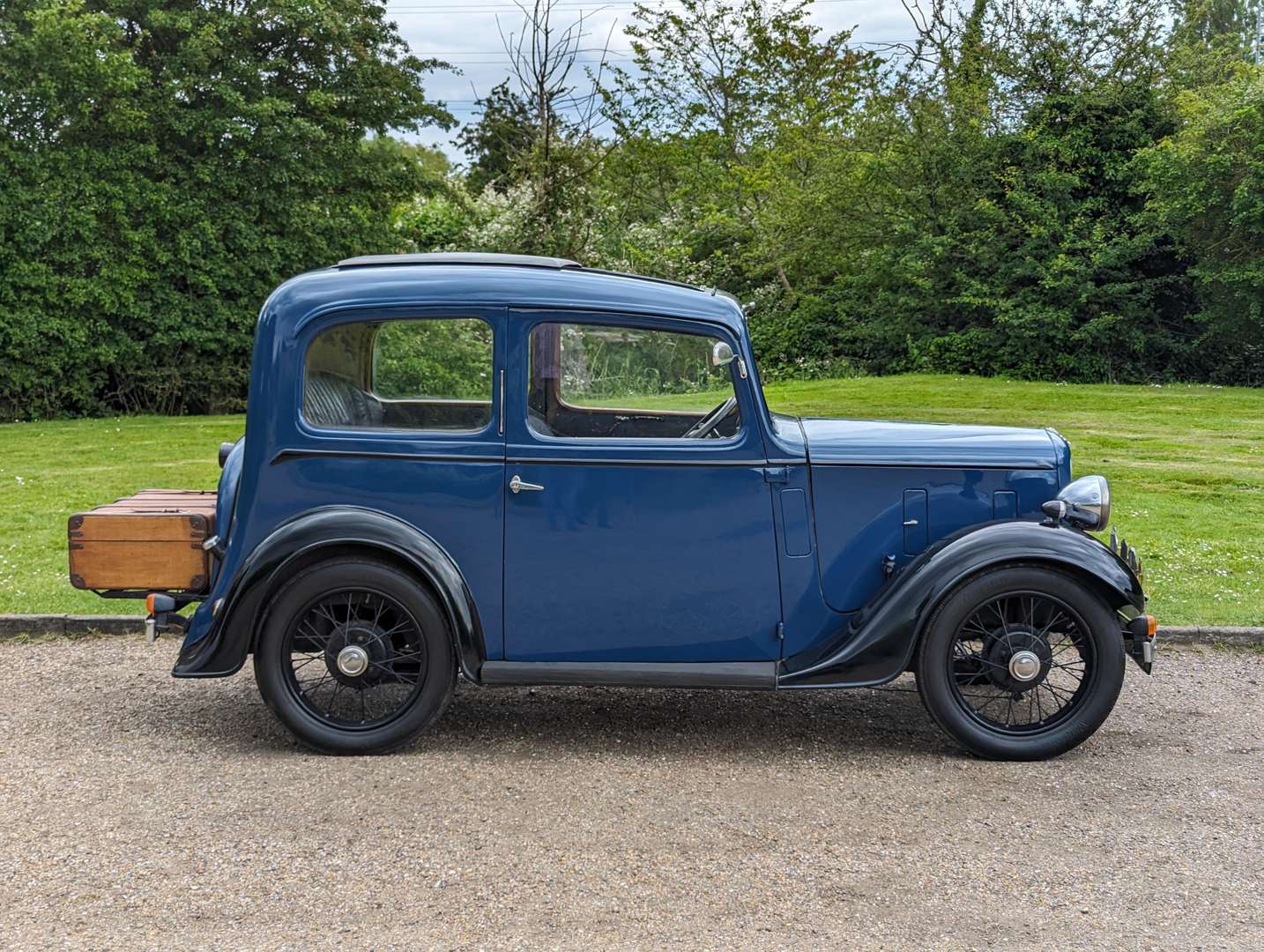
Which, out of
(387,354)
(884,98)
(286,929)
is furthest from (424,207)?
(286,929)

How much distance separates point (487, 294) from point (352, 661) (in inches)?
60.0

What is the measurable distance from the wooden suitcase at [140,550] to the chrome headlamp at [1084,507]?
11.2 ft

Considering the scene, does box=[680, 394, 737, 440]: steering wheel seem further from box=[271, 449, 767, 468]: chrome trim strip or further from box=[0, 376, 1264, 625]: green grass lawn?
box=[0, 376, 1264, 625]: green grass lawn

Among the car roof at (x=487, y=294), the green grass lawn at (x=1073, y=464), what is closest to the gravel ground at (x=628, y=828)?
the car roof at (x=487, y=294)

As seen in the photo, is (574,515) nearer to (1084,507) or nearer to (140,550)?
(140,550)

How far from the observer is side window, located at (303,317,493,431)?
4.80 metres

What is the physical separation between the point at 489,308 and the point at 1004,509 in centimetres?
223

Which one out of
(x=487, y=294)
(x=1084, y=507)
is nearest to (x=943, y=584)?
(x=1084, y=507)

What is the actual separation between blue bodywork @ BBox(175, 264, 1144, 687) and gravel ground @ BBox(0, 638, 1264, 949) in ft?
1.43

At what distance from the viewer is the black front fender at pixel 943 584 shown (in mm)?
4574

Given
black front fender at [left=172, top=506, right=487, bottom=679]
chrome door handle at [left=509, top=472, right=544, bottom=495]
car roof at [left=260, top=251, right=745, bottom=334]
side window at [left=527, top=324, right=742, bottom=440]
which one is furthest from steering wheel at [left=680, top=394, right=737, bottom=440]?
black front fender at [left=172, top=506, right=487, bottom=679]

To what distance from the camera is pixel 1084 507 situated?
4.77 m

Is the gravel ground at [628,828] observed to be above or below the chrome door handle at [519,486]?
below

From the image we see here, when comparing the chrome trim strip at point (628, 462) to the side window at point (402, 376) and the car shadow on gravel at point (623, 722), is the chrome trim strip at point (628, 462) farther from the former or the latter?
the car shadow on gravel at point (623, 722)
